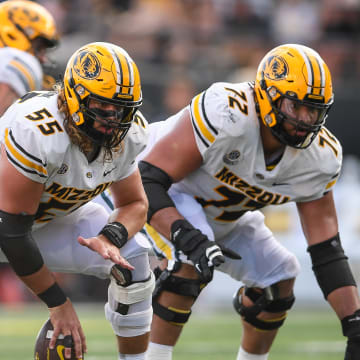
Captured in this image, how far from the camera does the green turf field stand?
678 cm

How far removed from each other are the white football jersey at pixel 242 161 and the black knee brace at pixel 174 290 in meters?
0.52

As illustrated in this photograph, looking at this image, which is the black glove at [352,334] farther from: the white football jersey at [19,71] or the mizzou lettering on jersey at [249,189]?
the white football jersey at [19,71]

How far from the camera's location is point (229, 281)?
1024 cm

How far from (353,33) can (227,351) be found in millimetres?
7099

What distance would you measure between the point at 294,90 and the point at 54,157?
51.8 inches

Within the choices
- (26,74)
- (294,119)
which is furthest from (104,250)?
(26,74)

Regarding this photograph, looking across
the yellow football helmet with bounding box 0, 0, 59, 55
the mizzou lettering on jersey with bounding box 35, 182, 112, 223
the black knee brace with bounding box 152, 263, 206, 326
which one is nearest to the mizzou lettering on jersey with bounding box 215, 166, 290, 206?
the black knee brace with bounding box 152, 263, 206, 326

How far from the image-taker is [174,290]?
4.78 metres

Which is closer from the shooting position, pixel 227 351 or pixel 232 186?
pixel 232 186

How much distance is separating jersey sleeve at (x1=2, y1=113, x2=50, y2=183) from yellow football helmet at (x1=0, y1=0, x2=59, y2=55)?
2.29 m

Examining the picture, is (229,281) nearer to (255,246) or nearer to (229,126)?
(255,246)

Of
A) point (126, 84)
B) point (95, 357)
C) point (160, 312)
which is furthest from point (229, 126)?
point (95, 357)

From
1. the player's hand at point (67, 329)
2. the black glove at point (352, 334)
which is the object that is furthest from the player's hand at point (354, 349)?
the player's hand at point (67, 329)

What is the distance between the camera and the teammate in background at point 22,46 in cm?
581
